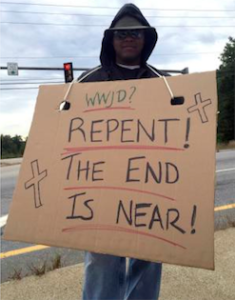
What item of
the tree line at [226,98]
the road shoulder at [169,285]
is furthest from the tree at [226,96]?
the road shoulder at [169,285]

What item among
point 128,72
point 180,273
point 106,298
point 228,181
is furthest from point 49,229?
point 228,181

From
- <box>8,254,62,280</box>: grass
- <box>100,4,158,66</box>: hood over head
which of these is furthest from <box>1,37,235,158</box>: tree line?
<box>100,4,158,66</box>: hood over head

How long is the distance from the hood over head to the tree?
3355 centimetres

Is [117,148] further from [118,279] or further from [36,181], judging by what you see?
[118,279]

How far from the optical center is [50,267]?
2.87m

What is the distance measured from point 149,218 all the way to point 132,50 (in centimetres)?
83

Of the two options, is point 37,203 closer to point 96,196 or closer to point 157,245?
point 96,196

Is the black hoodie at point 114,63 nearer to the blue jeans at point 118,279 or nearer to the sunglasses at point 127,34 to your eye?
the sunglasses at point 127,34

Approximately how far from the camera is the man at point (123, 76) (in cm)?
159

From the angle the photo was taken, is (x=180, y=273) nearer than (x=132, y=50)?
No

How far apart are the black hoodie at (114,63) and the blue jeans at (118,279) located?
824 millimetres

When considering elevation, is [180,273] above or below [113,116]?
below

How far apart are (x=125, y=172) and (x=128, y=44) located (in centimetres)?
69

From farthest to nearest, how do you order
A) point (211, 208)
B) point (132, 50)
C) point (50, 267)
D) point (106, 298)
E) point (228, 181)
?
point (228, 181)
point (50, 267)
point (132, 50)
point (106, 298)
point (211, 208)
